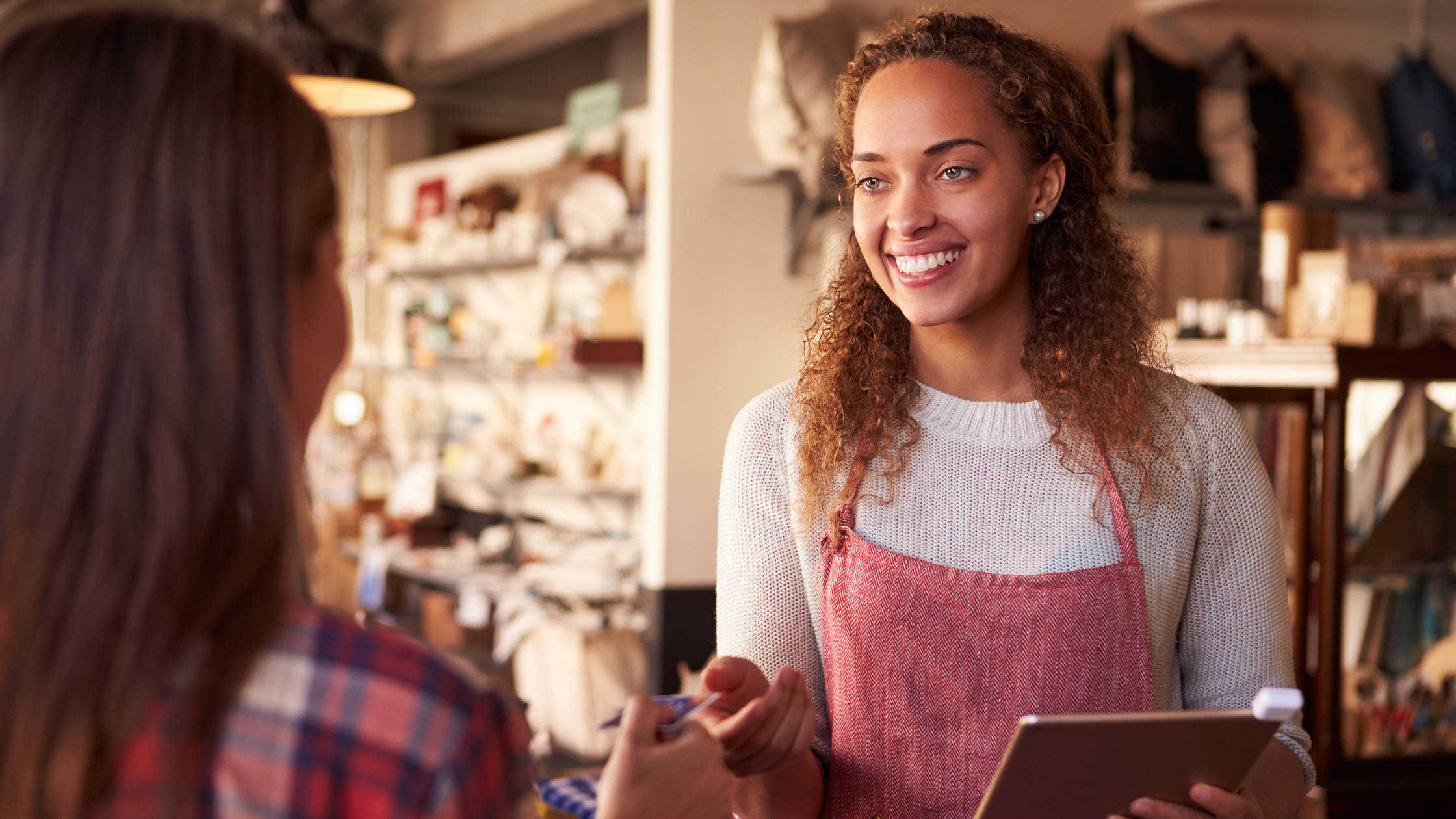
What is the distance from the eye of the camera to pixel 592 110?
16.8 feet

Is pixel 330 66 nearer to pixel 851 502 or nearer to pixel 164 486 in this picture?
pixel 851 502

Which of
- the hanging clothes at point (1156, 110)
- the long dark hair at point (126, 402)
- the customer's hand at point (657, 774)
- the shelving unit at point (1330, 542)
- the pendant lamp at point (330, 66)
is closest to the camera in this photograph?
the long dark hair at point (126, 402)

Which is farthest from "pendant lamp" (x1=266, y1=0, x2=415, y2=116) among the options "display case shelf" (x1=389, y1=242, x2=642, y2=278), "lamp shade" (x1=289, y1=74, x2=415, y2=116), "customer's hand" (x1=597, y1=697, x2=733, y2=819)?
"customer's hand" (x1=597, y1=697, x2=733, y2=819)

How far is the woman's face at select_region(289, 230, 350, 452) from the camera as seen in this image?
2.65 ft

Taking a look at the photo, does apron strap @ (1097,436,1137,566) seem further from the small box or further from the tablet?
the small box

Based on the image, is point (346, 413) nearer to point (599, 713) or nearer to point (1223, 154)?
point (599, 713)

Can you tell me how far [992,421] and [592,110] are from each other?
385cm

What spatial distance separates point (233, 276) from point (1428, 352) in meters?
3.15

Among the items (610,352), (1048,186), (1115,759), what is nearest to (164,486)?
(1115,759)

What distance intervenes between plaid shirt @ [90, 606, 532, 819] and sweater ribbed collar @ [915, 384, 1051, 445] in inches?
36.4

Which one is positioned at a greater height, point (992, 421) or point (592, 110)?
point (592, 110)

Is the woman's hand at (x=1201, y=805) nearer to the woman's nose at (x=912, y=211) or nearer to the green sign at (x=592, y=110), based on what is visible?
the woman's nose at (x=912, y=211)

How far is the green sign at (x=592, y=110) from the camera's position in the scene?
5.05 m

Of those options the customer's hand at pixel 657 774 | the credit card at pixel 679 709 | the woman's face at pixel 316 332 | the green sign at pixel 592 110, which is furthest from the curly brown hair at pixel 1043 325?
the green sign at pixel 592 110
